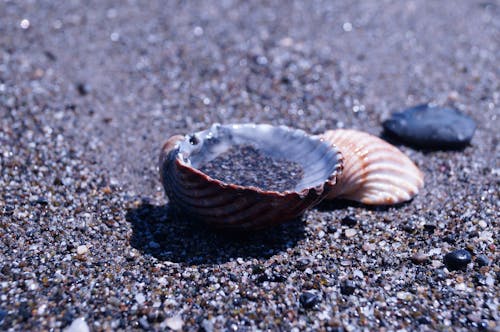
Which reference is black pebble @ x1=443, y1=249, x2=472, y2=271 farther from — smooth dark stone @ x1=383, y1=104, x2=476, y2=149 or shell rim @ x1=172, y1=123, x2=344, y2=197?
smooth dark stone @ x1=383, y1=104, x2=476, y2=149

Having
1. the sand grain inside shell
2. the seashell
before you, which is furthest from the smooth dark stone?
the sand grain inside shell

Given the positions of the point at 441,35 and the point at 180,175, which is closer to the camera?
the point at 180,175

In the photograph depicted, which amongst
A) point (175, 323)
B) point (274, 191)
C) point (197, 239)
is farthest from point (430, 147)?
point (175, 323)

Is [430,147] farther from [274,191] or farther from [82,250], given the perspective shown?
[82,250]

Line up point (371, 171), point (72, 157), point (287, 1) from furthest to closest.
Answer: point (287, 1), point (72, 157), point (371, 171)

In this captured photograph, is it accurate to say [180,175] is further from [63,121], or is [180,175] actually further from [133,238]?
[63,121]

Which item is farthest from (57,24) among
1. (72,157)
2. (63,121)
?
(72,157)

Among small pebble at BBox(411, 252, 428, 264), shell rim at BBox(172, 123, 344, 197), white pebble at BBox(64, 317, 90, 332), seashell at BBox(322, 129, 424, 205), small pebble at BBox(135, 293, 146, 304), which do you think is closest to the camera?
white pebble at BBox(64, 317, 90, 332)
